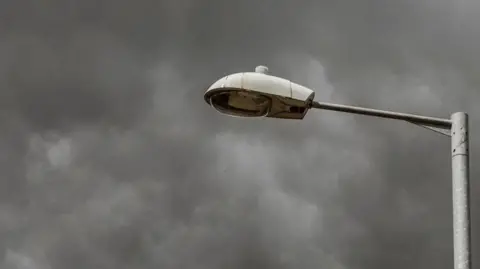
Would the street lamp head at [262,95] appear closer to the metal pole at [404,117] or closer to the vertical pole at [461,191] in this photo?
the metal pole at [404,117]

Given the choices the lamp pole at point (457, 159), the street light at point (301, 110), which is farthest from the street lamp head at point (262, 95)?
the lamp pole at point (457, 159)

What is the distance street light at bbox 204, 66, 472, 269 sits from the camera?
13.2 metres

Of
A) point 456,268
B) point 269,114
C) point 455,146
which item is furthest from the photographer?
point 269,114

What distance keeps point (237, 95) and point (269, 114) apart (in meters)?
0.64

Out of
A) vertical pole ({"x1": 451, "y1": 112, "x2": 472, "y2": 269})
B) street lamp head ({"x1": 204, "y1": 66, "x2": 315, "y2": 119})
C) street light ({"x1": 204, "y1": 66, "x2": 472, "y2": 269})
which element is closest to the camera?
vertical pole ({"x1": 451, "y1": 112, "x2": 472, "y2": 269})

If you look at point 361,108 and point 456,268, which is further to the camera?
point 361,108

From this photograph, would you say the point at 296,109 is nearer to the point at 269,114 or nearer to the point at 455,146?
the point at 269,114

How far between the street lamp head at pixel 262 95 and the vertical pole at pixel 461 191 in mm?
2248

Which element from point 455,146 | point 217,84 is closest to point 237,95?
point 217,84

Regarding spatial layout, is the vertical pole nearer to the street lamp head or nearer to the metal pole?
the metal pole

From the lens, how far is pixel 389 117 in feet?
45.1

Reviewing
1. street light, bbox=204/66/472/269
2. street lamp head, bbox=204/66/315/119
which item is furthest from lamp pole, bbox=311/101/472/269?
street lamp head, bbox=204/66/315/119

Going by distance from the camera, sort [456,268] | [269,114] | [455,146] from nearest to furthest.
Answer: [456,268] → [455,146] → [269,114]

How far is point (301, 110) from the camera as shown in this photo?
47.4 ft
